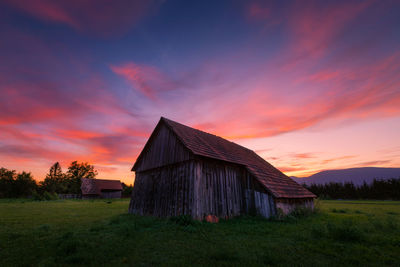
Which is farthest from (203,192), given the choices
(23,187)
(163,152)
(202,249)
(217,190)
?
(23,187)

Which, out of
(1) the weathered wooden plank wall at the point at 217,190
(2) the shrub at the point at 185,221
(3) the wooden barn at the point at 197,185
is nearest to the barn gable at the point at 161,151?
(3) the wooden barn at the point at 197,185

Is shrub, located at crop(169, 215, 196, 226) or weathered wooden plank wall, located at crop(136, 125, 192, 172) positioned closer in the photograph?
shrub, located at crop(169, 215, 196, 226)

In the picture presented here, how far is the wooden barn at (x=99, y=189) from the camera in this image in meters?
52.5

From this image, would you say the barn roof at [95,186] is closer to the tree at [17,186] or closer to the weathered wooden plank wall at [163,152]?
the tree at [17,186]

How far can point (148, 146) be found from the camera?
1748 centimetres

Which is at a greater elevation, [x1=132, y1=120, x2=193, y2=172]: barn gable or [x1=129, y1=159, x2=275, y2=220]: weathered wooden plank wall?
[x1=132, y1=120, x2=193, y2=172]: barn gable

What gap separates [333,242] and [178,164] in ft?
32.1

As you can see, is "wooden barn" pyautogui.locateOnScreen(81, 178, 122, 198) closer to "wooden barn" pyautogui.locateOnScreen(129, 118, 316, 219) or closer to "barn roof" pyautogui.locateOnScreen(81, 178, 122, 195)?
"barn roof" pyautogui.locateOnScreen(81, 178, 122, 195)

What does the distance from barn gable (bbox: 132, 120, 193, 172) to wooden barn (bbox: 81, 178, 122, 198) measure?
43.9 m

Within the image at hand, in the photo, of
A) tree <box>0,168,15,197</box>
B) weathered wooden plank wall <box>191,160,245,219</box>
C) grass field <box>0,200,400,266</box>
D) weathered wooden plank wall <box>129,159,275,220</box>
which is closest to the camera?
grass field <box>0,200,400,266</box>

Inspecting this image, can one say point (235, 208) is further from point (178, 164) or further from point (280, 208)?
point (178, 164)

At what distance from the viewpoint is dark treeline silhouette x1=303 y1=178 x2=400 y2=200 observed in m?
43.4

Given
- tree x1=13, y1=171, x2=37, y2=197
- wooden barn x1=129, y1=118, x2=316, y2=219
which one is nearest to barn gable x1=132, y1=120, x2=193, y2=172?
wooden barn x1=129, y1=118, x2=316, y2=219

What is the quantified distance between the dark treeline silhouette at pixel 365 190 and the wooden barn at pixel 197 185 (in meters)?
40.7
